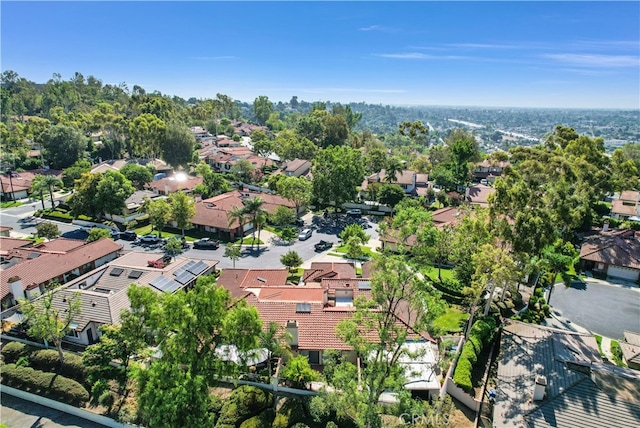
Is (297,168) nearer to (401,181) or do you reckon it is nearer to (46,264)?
(401,181)

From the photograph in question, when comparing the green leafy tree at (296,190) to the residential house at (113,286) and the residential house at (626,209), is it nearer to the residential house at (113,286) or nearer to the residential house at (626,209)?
the residential house at (113,286)

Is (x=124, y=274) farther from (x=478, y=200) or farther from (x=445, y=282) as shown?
(x=478, y=200)

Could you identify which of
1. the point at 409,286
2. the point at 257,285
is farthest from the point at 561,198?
the point at 257,285

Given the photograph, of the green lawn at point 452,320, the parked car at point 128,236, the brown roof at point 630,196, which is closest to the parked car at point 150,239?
the parked car at point 128,236

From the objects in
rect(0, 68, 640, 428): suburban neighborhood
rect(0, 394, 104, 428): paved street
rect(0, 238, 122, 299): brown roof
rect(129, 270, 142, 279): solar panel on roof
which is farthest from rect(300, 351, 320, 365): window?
rect(0, 238, 122, 299): brown roof

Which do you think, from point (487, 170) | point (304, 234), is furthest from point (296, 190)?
point (487, 170)

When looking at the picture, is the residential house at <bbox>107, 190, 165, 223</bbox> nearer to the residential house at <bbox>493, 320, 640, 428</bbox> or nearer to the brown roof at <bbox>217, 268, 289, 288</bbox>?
the brown roof at <bbox>217, 268, 289, 288</bbox>
